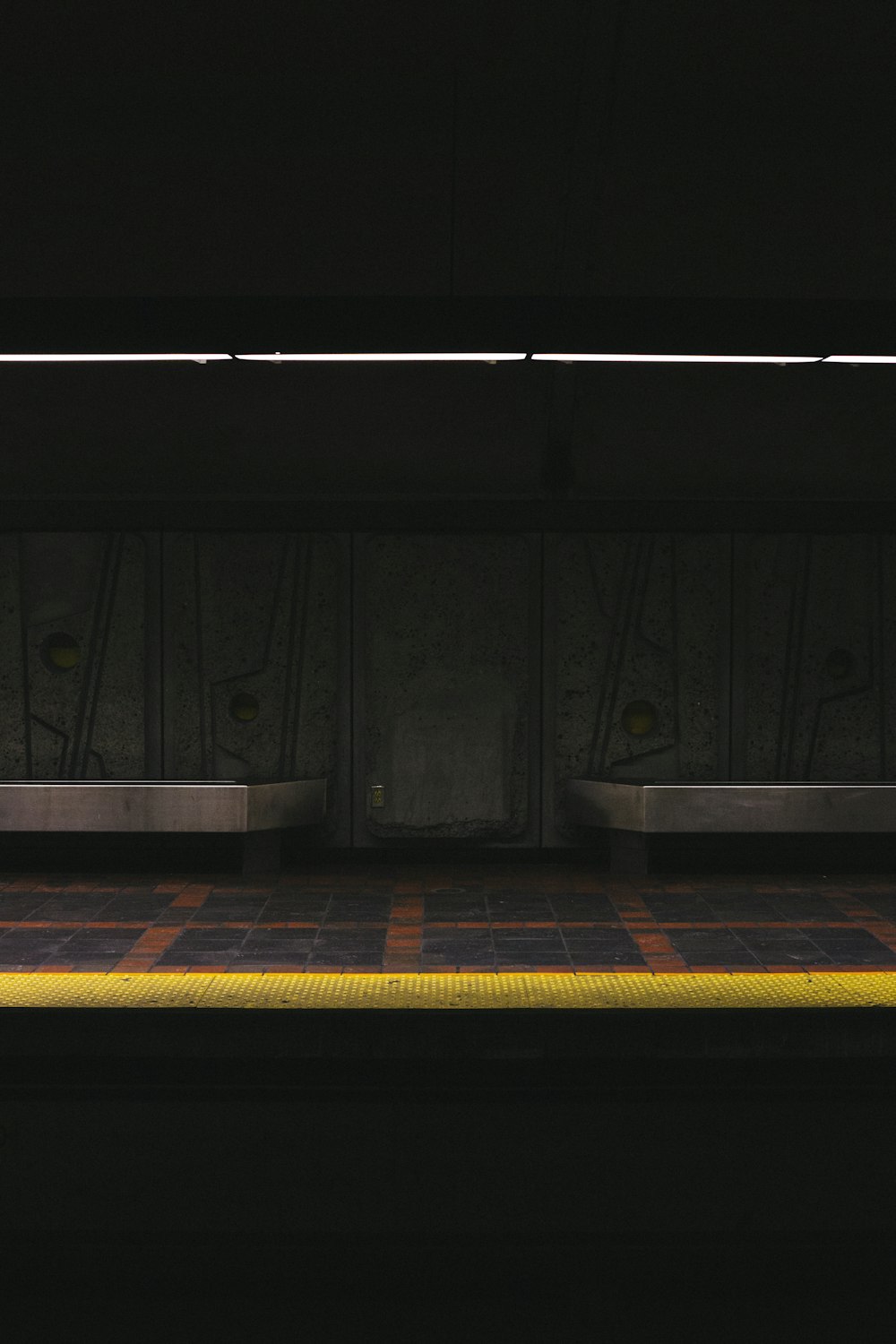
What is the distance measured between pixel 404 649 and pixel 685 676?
1856 millimetres

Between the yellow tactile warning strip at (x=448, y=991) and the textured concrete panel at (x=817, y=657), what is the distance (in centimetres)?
300

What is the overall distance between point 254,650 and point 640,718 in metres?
2.58

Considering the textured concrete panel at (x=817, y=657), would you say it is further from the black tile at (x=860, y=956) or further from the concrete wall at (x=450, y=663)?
the black tile at (x=860, y=956)

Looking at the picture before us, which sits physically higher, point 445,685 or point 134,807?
point 445,685

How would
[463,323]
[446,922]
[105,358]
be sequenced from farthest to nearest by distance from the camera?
[446,922] → [105,358] → [463,323]

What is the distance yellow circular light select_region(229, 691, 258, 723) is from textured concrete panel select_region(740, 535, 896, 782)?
3233 millimetres

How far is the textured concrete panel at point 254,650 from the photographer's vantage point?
6793 mm

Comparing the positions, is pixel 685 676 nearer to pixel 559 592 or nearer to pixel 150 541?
pixel 559 592

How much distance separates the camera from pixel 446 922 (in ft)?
16.7

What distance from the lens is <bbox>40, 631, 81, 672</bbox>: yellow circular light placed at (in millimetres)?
6824

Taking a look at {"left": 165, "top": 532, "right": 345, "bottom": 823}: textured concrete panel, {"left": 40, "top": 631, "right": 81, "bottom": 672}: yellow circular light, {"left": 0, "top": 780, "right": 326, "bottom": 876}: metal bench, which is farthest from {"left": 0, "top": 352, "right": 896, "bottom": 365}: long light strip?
{"left": 40, "top": 631, "right": 81, "bottom": 672}: yellow circular light

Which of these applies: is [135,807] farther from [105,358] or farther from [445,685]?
[105,358]

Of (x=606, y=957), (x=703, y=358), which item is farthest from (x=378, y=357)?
(x=606, y=957)
